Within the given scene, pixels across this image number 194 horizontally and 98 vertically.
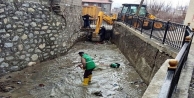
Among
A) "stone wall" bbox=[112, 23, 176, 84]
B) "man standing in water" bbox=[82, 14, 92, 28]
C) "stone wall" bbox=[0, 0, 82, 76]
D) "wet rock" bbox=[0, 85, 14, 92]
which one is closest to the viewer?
"wet rock" bbox=[0, 85, 14, 92]

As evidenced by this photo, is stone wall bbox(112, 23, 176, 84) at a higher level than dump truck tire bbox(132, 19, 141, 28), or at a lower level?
lower

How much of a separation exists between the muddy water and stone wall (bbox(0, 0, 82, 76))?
440 millimetres

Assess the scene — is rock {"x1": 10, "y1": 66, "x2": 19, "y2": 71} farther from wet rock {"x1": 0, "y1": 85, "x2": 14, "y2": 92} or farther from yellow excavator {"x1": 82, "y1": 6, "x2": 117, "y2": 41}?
yellow excavator {"x1": 82, "y1": 6, "x2": 117, "y2": 41}

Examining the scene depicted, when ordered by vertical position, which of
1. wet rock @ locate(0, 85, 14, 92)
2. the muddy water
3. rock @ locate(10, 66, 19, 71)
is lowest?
the muddy water

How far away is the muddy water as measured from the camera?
5.96m

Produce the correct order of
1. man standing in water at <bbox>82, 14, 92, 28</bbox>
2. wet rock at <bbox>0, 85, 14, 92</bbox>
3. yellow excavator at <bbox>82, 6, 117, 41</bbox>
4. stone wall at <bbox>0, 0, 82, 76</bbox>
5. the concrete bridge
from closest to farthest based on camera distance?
wet rock at <bbox>0, 85, 14, 92</bbox> → the concrete bridge → stone wall at <bbox>0, 0, 82, 76</bbox> → yellow excavator at <bbox>82, 6, 117, 41</bbox> → man standing in water at <bbox>82, 14, 92, 28</bbox>

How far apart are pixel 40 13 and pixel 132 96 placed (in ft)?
16.0

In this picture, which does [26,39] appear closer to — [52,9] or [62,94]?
[52,9]

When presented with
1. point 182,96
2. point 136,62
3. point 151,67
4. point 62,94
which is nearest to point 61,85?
point 62,94

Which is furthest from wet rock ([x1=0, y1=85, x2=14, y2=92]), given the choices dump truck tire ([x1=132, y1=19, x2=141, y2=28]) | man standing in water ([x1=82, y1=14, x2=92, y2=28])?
man standing in water ([x1=82, y1=14, x2=92, y2=28])

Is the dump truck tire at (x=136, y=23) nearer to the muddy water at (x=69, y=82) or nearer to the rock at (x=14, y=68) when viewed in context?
the muddy water at (x=69, y=82)

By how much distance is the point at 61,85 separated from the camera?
257 inches

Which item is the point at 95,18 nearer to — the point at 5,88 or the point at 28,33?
the point at 28,33

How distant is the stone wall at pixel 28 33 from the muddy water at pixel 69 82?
1.44 feet
